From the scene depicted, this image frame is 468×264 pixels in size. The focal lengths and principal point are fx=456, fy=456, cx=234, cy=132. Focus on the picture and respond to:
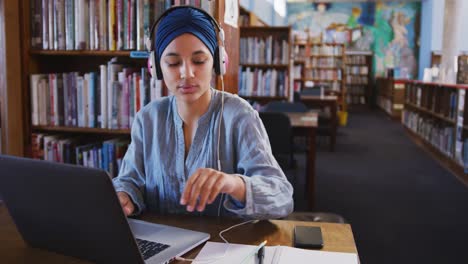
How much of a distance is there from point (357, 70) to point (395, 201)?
10.0 meters

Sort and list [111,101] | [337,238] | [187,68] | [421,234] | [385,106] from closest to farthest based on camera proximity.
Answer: [337,238] → [187,68] → [111,101] → [421,234] → [385,106]

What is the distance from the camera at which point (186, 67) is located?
1.27 metres

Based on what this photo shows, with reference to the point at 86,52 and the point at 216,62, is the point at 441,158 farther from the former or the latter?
the point at 216,62

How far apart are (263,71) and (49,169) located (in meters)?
4.87

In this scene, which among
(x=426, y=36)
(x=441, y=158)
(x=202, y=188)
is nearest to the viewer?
(x=202, y=188)

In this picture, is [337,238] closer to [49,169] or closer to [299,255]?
[299,255]

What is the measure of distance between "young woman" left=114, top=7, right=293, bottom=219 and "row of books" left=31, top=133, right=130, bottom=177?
35.2 inches

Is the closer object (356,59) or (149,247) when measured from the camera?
(149,247)

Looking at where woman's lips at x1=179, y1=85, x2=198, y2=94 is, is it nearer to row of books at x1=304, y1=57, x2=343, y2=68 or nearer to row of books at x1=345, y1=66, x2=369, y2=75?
row of books at x1=304, y1=57, x2=343, y2=68

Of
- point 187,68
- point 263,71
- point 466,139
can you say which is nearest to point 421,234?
point 466,139

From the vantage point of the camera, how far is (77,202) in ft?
2.44

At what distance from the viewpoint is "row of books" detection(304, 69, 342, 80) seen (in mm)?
12015

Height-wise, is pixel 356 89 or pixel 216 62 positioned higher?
pixel 216 62

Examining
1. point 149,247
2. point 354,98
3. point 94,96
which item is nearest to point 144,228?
point 149,247
